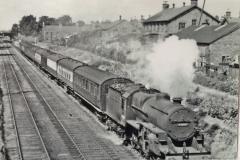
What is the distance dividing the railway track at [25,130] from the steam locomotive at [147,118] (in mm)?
3839

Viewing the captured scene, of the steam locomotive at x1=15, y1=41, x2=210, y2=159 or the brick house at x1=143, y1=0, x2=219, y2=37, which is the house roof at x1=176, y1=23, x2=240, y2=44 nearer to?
the brick house at x1=143, y1=0, x2=219, y2=37

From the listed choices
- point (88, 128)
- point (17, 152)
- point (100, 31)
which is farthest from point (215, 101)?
point (100, 31)

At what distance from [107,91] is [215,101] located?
6648 mm

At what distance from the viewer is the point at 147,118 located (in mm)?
15227

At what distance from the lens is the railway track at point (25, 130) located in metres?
16.6

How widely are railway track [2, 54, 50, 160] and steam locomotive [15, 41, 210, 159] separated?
3839 mm

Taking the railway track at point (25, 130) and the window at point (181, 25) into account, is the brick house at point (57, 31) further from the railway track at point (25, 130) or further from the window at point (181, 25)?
the railway track at point (25, 130)

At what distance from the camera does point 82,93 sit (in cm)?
2652

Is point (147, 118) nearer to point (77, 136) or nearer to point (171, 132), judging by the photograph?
point (171, 132)

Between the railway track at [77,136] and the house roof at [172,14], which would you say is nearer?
the railway track at [77,136]

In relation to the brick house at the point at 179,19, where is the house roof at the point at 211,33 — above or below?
below

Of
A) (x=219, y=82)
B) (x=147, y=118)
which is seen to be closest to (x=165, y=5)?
(x=219, y=82)

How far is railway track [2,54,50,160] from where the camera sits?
16578 millimetres

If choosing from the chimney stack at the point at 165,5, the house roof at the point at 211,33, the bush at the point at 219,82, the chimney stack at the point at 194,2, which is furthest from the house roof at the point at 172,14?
the bush at the point at 219,82
